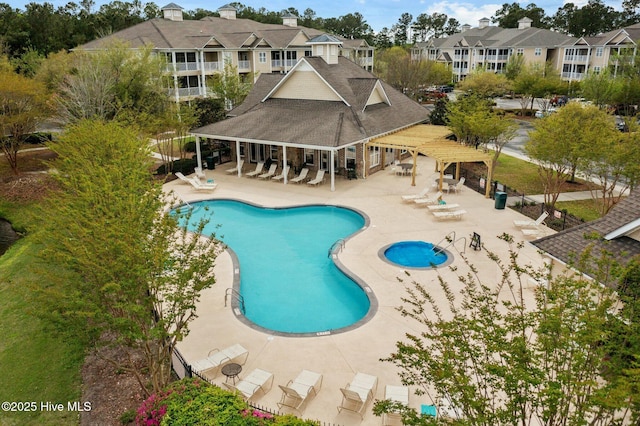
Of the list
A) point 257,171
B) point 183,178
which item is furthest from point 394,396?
point 257,171

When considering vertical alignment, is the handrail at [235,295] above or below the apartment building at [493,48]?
below

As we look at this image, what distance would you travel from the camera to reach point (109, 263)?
9.71m

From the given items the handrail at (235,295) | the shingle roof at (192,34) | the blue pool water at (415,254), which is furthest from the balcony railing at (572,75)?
the handrail at (235,295)

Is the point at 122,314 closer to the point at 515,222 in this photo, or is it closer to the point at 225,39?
the point at 515,222

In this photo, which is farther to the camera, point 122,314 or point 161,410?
point 122,314

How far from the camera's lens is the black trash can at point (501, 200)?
76.7ft

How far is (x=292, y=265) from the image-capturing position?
1891cm

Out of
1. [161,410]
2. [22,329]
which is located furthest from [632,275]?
[22,329]

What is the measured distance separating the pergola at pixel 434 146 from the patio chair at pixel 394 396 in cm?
1603

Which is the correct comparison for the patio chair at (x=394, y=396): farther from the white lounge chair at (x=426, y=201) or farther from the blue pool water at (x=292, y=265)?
the white lounge chair at (x=426, y=201)

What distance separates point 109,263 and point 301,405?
17.4 feet

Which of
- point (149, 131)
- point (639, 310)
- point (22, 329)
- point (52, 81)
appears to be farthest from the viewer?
point (52, 81)

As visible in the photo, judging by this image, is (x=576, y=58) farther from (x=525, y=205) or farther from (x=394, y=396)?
(x=394, y=396)

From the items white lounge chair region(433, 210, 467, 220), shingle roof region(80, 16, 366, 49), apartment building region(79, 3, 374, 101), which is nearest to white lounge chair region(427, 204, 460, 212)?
white lounge chair region(433, 210, 467, 220)
